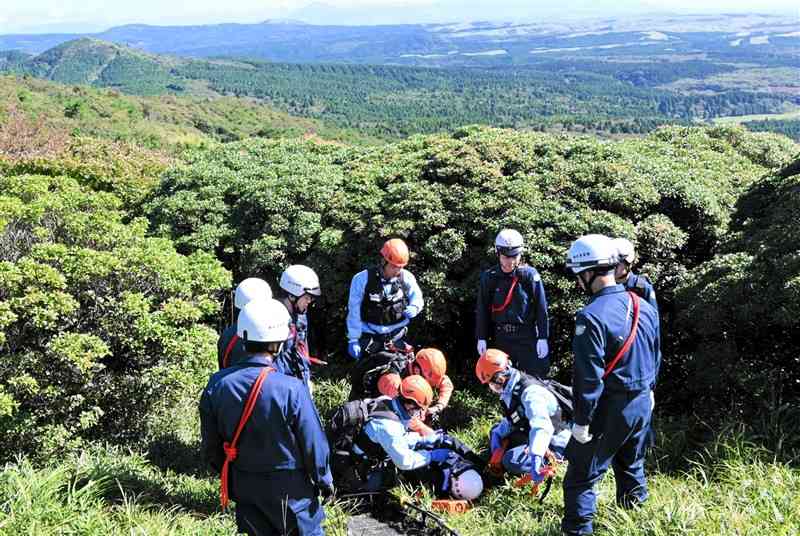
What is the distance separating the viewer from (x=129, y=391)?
7152 millimetres

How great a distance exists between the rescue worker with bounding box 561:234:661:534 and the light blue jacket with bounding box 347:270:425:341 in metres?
2.55

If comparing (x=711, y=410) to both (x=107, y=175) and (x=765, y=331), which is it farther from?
(x=107, y=175)

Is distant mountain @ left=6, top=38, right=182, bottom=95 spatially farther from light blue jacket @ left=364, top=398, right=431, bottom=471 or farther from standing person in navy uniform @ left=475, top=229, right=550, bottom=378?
light blue jacket @ left=364, top=398, right=431, bottom=471

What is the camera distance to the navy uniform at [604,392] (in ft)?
14.8

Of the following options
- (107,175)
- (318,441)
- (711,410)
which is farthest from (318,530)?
(107,175)

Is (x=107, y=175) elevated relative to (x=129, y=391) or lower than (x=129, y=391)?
elevated

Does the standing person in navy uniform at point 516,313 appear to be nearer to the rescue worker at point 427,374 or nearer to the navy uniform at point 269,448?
the rescue worker at point 427,374

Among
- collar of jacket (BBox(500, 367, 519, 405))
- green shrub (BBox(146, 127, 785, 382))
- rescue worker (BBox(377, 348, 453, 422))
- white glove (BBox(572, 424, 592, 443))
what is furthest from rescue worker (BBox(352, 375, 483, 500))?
green shrub (BBox(146, 127, 785, 382))

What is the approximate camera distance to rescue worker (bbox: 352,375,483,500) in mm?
5566

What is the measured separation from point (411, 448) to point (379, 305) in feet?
5.66

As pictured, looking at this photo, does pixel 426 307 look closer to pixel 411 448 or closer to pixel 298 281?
pixel 298 281

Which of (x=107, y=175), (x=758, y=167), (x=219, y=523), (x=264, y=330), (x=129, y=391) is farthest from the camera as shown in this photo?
(x=107, y=175)

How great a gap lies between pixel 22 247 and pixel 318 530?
5385 mm

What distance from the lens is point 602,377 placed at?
4.58 m
